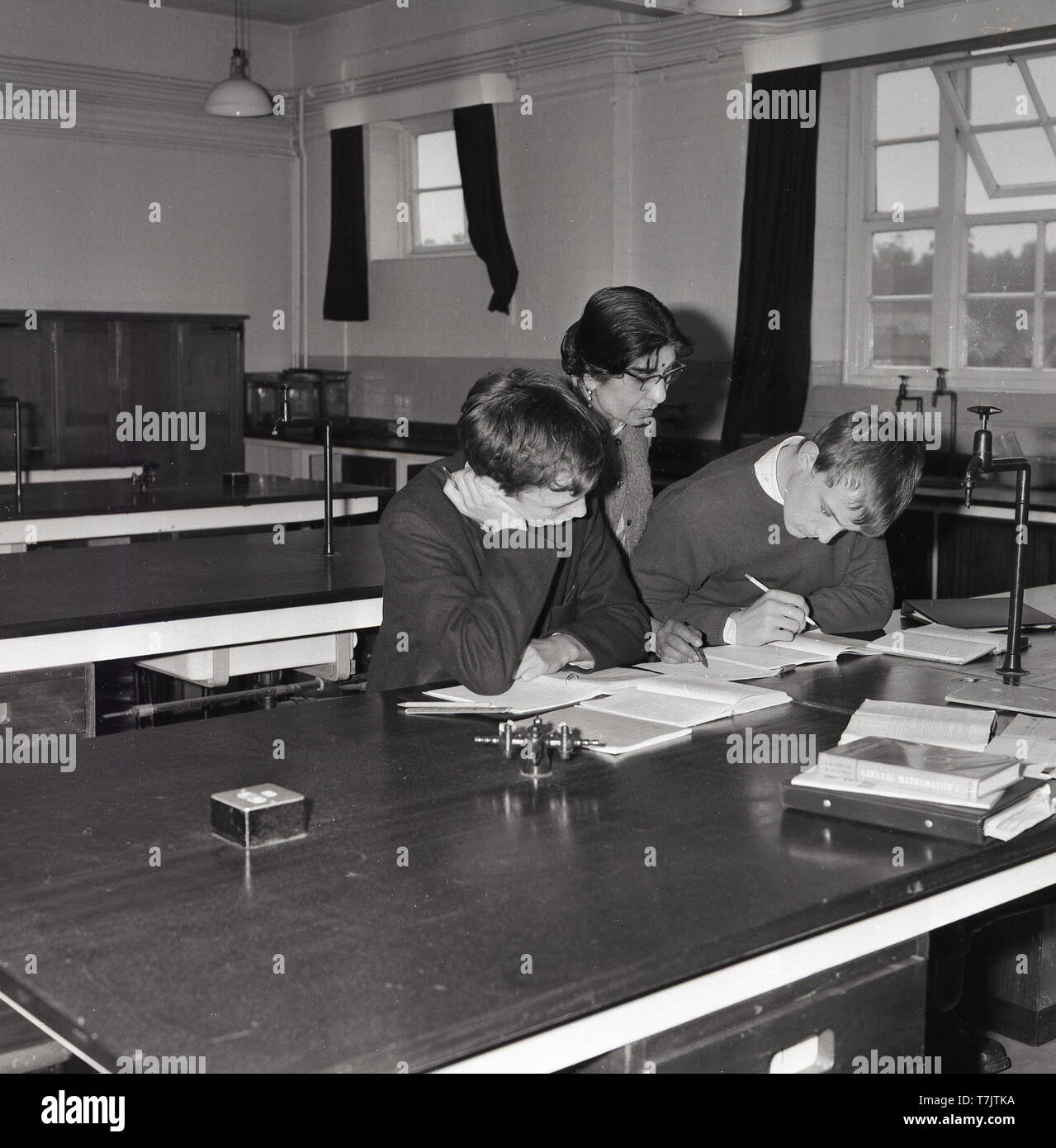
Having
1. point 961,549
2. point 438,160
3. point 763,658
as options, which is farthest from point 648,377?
point 438,160

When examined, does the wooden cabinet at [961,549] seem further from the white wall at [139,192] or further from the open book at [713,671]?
the white wall at [139,192]

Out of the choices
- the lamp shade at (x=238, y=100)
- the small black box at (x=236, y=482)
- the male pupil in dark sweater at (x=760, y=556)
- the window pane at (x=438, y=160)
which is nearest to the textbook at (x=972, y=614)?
the male pupil in dark sweater at (x=760, y=556)

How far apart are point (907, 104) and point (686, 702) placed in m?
5.42

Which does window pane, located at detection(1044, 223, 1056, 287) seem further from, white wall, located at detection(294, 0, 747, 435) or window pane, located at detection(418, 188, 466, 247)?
window pane, located at detection(418, 188, 466, 247)

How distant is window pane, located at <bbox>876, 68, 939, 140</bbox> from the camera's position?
674 centimetres

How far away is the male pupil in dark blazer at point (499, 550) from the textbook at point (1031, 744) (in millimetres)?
788

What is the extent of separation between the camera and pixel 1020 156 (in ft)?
21.1

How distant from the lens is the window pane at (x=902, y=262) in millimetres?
6930

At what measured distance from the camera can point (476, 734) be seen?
2.22 metres

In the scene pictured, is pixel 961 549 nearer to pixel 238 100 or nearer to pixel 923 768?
pixel 923 768

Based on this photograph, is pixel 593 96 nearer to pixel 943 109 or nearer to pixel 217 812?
pixel 943 109

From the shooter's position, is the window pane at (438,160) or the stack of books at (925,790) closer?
the stack of books at (925,790)

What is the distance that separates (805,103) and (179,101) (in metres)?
4.89
